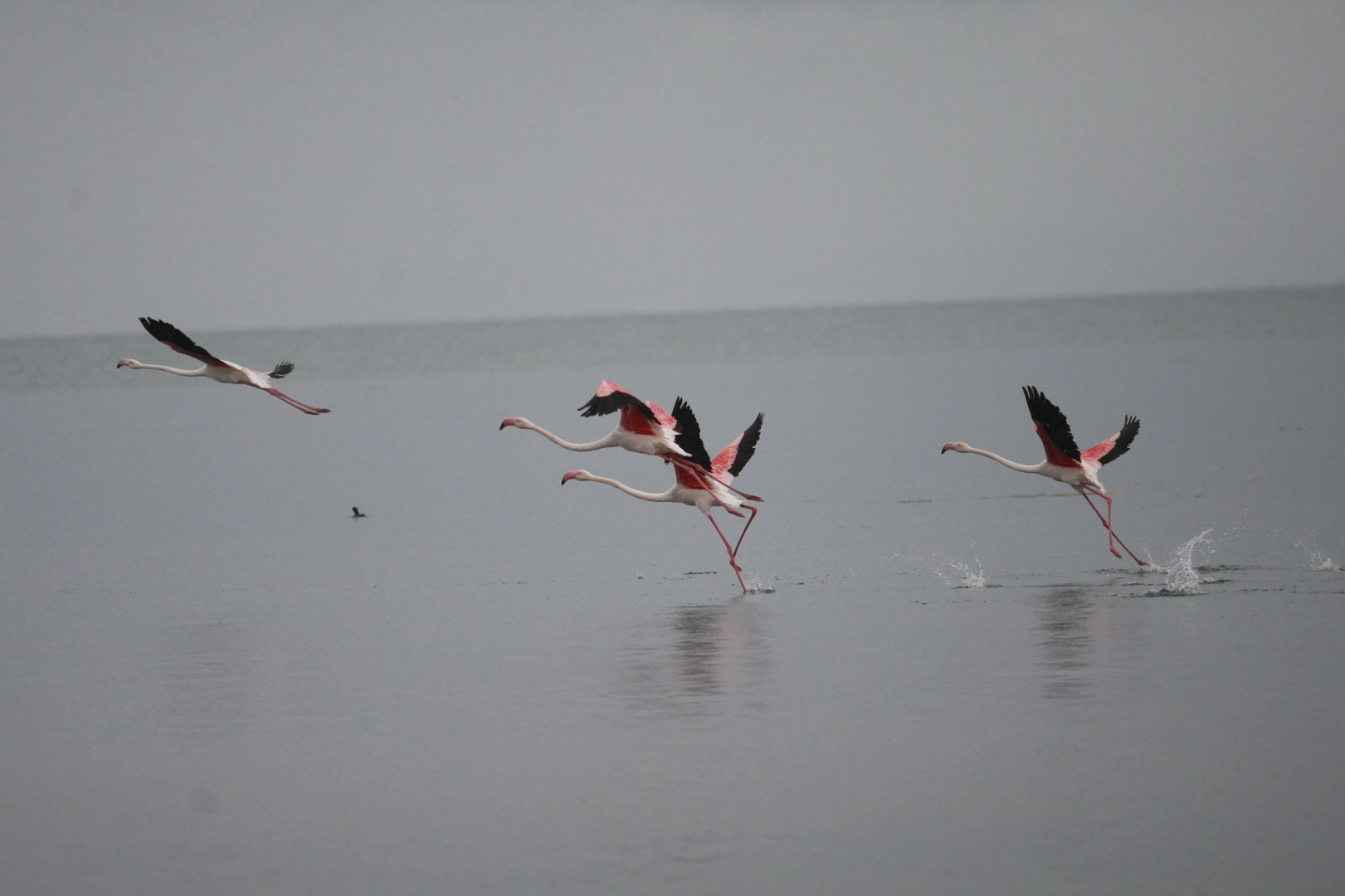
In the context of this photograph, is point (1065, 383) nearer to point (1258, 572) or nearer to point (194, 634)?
point (1258, 572)

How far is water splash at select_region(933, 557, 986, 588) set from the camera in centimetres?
1348

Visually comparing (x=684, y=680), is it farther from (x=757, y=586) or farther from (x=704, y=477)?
(x=704, y=477)

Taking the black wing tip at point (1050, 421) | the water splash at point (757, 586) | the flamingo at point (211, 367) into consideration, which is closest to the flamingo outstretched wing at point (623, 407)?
the water splash at point (757, 586)

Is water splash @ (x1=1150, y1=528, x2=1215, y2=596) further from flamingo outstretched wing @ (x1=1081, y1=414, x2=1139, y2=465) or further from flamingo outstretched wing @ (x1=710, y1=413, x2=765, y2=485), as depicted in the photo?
flamingo outstretched wing @ (x1=710, y1=413, x2=765, y2=485)

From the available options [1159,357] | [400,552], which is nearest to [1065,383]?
[1159,357]

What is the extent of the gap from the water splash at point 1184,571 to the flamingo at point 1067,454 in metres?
0.26

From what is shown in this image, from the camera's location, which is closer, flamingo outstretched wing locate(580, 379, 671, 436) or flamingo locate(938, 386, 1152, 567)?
flamingo outstretched wing locate(580, 379, 671, 436)

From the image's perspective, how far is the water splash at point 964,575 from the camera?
1348 centimetres

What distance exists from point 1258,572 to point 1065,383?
2532 cm

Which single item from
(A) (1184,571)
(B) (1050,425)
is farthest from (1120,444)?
(A) (1184,571)

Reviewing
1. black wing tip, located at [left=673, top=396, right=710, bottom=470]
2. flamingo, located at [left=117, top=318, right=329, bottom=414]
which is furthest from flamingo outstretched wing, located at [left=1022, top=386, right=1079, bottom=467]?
flamingo, located at [left=117, top=318, right=329, bottom=414]

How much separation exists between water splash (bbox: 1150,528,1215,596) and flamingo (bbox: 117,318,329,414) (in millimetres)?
6436

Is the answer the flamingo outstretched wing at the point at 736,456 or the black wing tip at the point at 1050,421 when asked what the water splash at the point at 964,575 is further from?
the flamingo outstretched wing at the point at 736,456

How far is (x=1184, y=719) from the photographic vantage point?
923 cm
